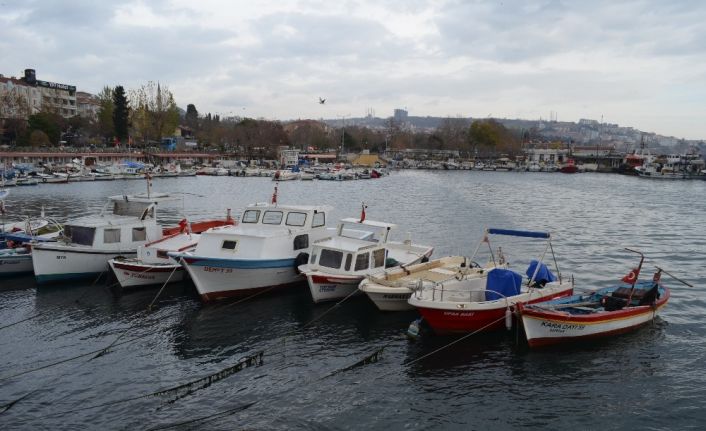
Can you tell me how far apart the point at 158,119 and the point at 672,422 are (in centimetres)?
13664

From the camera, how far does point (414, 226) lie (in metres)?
45.9

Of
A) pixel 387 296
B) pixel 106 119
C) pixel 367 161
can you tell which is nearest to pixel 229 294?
pixel 387 296

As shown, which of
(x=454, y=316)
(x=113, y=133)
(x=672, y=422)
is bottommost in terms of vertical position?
(x=672, y=422)

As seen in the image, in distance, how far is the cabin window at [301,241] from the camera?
78.1ft

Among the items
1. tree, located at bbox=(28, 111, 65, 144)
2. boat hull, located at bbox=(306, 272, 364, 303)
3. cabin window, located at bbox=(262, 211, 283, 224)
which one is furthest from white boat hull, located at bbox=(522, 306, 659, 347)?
tree, located at bbox=(28, 111, 65, 144)

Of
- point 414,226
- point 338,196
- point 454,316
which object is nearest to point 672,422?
point 454,316

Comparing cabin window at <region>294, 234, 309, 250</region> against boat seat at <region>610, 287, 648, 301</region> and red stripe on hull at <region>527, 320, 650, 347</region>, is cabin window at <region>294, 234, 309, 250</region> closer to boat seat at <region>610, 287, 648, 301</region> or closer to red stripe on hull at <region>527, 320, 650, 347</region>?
red stripe on hull at <region>527, 320, 650, 347</region>

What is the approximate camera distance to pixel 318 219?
82.6 feet

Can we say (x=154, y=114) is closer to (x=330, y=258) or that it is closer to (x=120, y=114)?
(x=120, y=114)

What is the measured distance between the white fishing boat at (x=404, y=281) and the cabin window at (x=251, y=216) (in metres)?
6.69

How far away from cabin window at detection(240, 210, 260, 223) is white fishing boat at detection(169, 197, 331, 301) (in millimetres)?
427

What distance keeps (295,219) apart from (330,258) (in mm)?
3622

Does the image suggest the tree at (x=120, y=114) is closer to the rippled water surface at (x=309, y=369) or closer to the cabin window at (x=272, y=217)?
the rippled water surface at (x=309, y=369)

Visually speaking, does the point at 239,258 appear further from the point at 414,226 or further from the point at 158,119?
the point at 158,119
